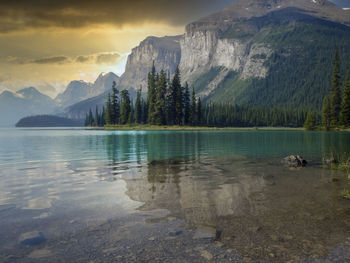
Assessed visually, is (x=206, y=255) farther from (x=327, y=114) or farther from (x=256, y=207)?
(x=327, y=114)

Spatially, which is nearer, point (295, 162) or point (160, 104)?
point (295, 162)

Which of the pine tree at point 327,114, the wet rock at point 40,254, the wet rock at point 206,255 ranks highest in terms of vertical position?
the pine tree at point 327,114

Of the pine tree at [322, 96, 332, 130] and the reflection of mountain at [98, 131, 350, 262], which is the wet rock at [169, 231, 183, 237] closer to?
the reflection of mountain at [98, 131, 350, 262]

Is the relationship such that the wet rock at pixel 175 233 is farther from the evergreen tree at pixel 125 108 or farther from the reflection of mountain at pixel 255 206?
the evergreen tree at pixel 125 108

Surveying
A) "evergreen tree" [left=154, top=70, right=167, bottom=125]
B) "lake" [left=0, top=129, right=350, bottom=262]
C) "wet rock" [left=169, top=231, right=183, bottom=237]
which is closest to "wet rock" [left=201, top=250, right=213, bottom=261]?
"lake" [left=0, top=129, right=350, bottom=262]

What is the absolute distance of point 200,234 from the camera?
27.6 ft

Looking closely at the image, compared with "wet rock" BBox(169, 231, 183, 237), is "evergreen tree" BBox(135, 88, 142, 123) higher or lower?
higher

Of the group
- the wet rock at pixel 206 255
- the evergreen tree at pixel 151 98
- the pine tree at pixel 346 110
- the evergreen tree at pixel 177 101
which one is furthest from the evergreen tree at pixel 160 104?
the wet rock at pixel 206 255

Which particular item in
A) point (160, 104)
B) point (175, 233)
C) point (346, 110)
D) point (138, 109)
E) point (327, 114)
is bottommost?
point (175, 233)

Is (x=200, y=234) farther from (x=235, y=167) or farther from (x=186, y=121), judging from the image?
(x=186, y=121)

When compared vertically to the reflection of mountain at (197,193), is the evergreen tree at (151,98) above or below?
above

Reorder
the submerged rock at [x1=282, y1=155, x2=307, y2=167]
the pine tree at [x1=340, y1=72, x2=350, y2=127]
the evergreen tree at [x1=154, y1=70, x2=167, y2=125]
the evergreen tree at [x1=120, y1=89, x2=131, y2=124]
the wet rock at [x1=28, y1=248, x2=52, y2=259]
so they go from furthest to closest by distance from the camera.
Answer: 1. the evergreen tree at [x1=120, y1=89, x2=131, y2=124]
2. the evergreen tree at [x1=154, y1=70, x2=167, y2=125]
3. the pine tree at [x1=340, y1=72, x2=350, y2=127]
4. the submerged rock at [x1=282, y1=155, x2=307, y2=167]
5. the wet rock at [x1=28, y1=248, x2=52, y2=259]

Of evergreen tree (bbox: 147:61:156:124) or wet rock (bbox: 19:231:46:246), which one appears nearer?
wet rock (bbox: 19:231:46:246)

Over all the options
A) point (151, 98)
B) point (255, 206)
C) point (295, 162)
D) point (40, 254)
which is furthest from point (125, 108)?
point (40, 254)
